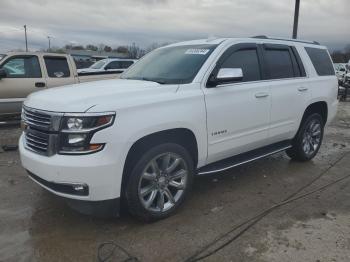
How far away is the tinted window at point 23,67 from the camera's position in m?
9.29

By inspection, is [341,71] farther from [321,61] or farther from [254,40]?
[254,40]

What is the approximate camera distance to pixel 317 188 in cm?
534

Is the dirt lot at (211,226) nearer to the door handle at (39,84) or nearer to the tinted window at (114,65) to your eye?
the door handle at (39,84)

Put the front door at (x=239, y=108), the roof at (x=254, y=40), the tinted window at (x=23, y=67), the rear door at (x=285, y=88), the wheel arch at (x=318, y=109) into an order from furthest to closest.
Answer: the tinted window at (x=23, y=67) < the wheel arch at (x=318, y=109) < the rear door at (x=285, y=88) < the roof at (x=254, y=40) < the front door at (x=239, y=108)

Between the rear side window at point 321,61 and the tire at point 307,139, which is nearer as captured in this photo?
the tire at point 307,139

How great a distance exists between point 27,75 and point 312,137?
6588mm

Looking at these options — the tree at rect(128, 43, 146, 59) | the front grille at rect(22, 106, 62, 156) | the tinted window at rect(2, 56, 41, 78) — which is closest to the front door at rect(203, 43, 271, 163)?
the front grille at rect(22, 106, 62, 156)

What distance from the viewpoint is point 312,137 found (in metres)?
6.63

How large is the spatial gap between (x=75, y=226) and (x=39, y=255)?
613mm

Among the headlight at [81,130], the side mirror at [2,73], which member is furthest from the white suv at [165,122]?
the side mirror at [2,73]

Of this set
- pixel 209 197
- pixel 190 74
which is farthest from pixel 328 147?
pixel 190 74

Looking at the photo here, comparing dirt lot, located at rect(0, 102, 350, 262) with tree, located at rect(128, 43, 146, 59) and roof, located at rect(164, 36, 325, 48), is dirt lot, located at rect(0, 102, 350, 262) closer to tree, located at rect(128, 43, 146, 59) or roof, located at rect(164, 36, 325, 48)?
roof, located at rect(164, 36, 325, 48)

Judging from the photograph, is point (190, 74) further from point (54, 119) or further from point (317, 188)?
Result: point (317, 188)

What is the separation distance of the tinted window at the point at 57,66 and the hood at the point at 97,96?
5632 millimetres
